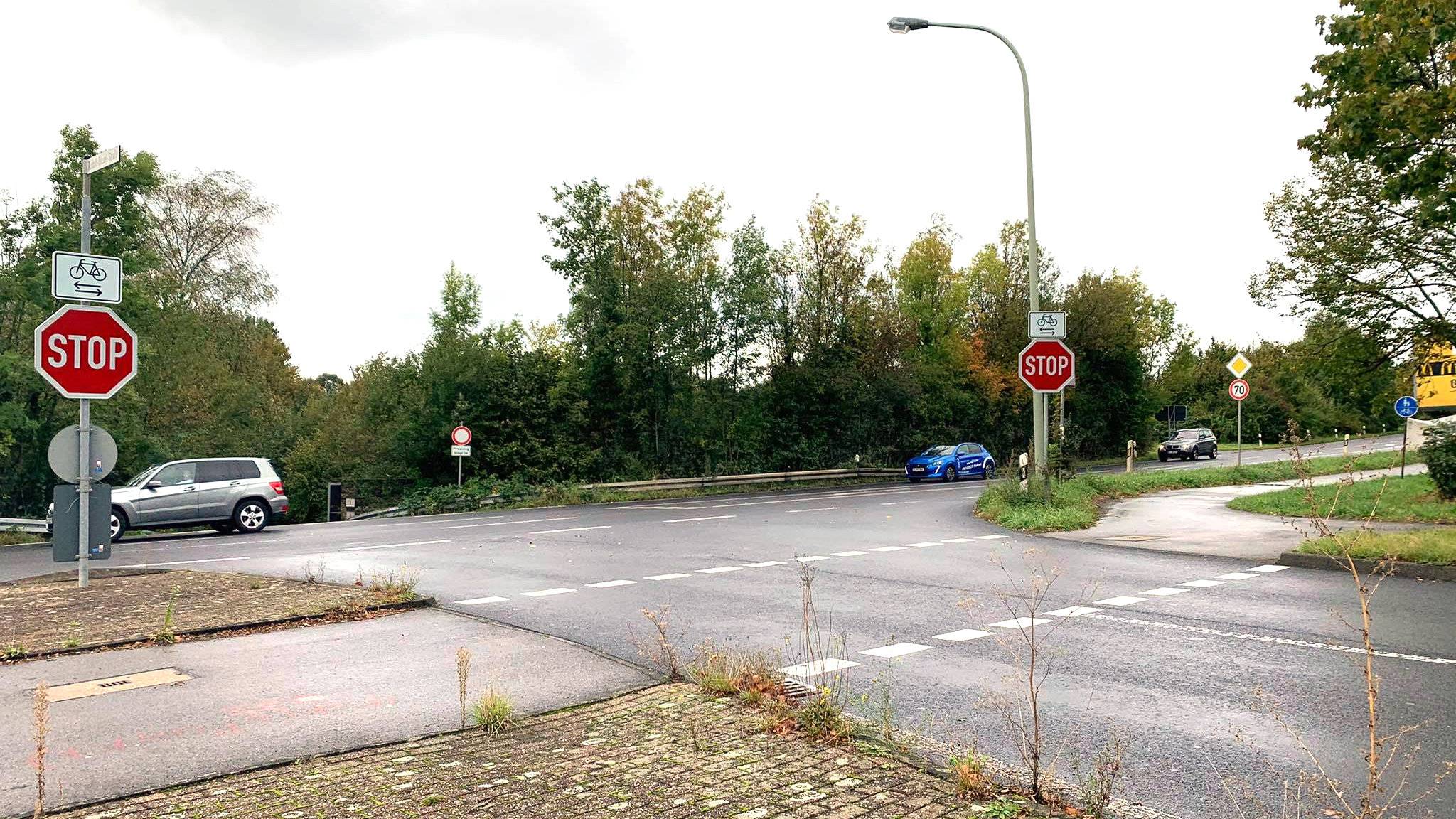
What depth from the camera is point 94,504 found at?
1162 cm

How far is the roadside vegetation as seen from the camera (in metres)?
18.7

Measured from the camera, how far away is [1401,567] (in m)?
11.7

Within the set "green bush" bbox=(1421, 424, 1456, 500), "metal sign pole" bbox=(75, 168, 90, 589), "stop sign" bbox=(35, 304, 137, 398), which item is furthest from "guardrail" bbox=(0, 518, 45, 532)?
"green bush" bbox=(1421, 424, 1456, 500)

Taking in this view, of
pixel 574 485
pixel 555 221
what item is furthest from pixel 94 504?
pixel 555 221

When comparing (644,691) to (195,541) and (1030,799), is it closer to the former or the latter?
(1030,799)

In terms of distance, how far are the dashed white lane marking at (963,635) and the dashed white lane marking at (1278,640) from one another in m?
1.46

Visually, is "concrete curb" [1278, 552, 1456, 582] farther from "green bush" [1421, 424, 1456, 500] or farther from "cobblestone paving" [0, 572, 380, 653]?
"cobblestone paving" [0, 572, 380, 653]

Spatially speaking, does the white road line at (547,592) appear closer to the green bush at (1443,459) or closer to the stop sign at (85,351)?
the stop sign at (85,351)

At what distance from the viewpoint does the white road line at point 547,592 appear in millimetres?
10875

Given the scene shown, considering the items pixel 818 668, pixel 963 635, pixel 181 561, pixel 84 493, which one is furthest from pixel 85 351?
pixel 963 635

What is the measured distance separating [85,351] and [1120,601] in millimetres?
11424

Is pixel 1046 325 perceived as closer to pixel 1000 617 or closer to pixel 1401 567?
pixel 1401 567

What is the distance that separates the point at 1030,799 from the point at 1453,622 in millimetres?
6724

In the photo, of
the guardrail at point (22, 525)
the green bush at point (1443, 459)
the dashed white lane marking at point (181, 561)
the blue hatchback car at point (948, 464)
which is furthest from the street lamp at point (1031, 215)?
the guardrail at point (22, 525)
